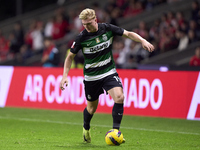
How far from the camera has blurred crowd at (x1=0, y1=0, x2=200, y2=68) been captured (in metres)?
15.6

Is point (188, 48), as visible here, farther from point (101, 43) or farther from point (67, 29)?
point (101, 43)

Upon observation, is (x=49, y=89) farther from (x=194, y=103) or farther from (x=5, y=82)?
(x=194, y=103)

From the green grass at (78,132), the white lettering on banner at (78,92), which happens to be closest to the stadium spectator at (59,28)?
the white lettering on banner at (78,92)

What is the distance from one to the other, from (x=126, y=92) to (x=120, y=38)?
22.4 ft

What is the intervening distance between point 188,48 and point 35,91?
18.3 feet

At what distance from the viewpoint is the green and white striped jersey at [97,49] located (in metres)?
7.36

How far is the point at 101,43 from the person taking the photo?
737 cm

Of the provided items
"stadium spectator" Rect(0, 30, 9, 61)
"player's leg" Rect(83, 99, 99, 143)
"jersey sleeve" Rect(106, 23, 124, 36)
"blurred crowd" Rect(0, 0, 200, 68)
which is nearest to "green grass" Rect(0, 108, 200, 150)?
"player's leg" Rect(83, 99, 99, 143)

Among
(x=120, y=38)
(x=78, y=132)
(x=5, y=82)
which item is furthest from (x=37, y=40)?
(x=78, y=132)

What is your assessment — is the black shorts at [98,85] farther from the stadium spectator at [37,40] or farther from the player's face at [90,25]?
the stadium spectator at [37,40]

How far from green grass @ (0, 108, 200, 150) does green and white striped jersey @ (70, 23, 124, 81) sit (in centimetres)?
123

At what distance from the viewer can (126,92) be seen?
12414mm

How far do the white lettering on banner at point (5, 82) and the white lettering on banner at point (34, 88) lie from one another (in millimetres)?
698

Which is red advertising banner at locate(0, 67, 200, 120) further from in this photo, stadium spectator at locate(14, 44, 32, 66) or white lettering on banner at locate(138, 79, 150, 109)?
stadium spectator at locate(14, 44, 32, 66)
